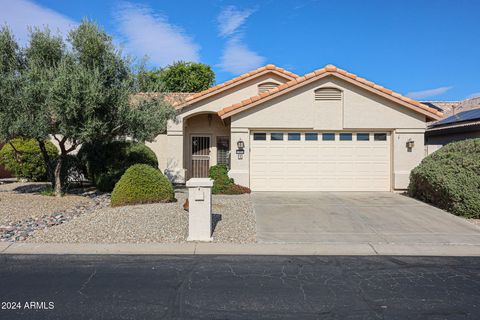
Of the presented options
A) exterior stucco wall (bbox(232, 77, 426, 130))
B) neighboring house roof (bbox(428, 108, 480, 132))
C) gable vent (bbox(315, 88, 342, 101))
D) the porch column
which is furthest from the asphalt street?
neighboring house roof (bbox(428, 108, 480, 132))

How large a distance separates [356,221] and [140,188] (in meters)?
5.90

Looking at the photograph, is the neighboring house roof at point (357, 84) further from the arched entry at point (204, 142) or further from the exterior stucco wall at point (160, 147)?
the exterior stucco wall at point (160, 147)

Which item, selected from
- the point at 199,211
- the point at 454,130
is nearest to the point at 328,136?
the point at 454,130

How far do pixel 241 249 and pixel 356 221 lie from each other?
362 centimetres

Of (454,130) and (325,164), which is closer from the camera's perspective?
(325,164)

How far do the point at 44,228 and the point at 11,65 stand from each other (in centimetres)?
554

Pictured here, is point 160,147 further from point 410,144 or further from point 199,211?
point 199,211

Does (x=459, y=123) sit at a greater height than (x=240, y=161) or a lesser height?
greater

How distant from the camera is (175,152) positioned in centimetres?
1750

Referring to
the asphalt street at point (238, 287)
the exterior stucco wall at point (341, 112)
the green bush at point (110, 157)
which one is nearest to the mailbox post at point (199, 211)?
the asphalt street at point (238, 287)

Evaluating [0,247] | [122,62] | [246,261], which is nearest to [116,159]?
[122,62]

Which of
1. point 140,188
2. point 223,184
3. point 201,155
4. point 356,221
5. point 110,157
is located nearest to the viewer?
point 356,221

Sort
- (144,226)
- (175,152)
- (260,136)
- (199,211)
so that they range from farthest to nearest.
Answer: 1. (175,152)
2. (260,136)
3. (144,226)
4. (199,211)

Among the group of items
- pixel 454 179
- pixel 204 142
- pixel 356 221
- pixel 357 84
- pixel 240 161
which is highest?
pixel 357 84
